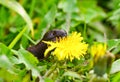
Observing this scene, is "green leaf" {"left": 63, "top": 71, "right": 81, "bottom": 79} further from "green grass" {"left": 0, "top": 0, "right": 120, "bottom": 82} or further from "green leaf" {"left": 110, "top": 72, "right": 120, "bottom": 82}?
"green leaf" {"left": 110, "top": 72, "right": 120, "bottom": 82}

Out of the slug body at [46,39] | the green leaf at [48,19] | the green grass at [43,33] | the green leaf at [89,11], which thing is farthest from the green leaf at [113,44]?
the green leaf at [89,11]

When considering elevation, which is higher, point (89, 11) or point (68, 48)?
point (89, 11)

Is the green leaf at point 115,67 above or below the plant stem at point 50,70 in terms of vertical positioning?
above

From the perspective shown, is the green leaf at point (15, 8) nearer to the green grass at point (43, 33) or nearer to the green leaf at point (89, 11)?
the green grass at point (43, 33)

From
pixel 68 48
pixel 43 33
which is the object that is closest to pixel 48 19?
pixel 43 33

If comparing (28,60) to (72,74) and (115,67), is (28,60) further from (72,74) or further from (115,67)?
(115,67)

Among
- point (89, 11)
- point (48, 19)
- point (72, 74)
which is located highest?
point (89, 11)
